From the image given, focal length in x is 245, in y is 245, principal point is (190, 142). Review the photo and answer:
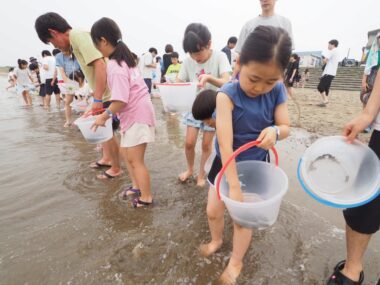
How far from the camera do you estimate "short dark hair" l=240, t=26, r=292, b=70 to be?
3.46 ft

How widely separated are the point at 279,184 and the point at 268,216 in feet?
0.71

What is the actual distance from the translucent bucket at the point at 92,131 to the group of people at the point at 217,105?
12 centimetres

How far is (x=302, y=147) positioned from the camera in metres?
3.67

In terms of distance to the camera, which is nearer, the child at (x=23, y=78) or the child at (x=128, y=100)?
the child at (x=128, y=100)

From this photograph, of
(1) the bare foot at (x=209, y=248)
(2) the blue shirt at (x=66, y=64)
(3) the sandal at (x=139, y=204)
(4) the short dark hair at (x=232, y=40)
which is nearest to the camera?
(1) the bare foot at (x=209, y=248)

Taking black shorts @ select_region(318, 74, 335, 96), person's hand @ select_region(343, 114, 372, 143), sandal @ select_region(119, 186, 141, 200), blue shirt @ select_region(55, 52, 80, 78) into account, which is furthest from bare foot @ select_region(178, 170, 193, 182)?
black shorts @ select_region(318, 74, 335, 96)

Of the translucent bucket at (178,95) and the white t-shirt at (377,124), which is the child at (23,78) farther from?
the white t-shirt at (377,124)

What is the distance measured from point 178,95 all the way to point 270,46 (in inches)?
47.5

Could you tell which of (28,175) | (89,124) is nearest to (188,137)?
(89,124)

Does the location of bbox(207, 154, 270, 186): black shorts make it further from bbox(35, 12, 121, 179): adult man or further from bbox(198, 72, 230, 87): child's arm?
bbox(35, 12, 121, 179): adult man

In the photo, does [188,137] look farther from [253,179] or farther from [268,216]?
[268,216]

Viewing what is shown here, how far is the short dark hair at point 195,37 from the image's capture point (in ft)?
6.81

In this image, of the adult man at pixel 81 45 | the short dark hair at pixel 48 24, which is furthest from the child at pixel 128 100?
the short dark hair at pixel 48 24

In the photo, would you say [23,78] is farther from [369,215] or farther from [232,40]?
[369,215]
